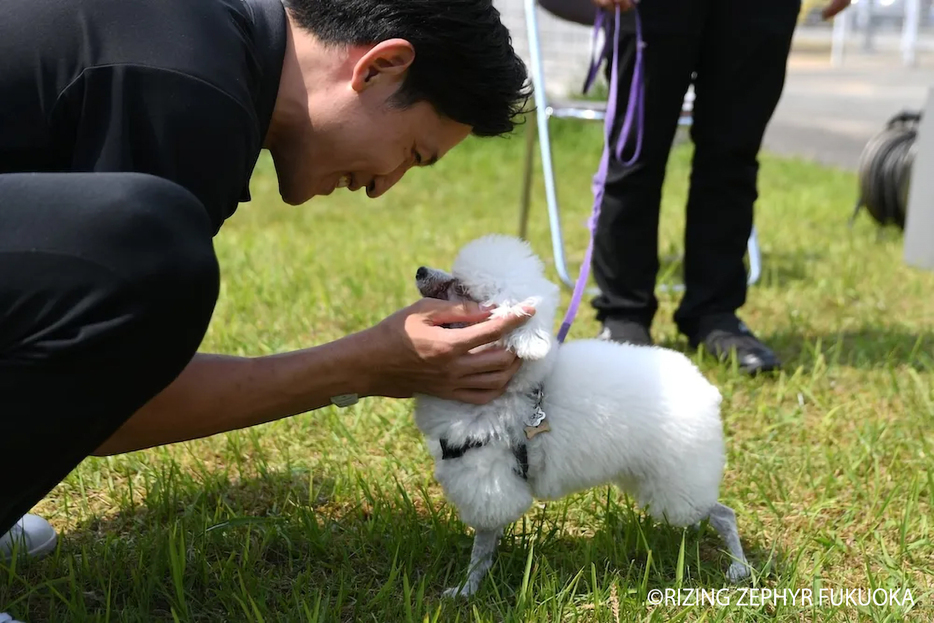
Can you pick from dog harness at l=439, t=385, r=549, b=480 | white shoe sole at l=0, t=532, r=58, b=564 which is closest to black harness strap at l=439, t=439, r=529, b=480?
dog harness at l=439, t=385, r=549, b=480

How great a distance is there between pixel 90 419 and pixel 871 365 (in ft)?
7.41

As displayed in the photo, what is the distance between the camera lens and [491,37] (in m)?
1.44

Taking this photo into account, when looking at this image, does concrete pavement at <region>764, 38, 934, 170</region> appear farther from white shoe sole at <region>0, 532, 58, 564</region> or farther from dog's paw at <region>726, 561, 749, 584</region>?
white shoe sole at <region>0, 532, 58, 564</region>

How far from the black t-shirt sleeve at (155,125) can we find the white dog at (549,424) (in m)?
0.43

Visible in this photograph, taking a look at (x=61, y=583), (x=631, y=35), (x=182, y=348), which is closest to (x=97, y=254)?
(x=182, y=348)

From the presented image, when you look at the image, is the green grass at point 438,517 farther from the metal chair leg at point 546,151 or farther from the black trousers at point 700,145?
the metal chair leg at point 546,151

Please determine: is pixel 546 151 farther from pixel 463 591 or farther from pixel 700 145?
pixel 463 591

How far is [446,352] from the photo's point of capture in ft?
4.83

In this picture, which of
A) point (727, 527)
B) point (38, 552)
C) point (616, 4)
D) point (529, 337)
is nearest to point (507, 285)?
point (529, 337)

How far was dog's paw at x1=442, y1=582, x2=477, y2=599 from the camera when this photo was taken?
5.25 ft

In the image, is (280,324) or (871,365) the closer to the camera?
(871,365)

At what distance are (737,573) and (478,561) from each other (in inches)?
18.1

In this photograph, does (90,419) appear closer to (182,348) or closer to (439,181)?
(182,348)

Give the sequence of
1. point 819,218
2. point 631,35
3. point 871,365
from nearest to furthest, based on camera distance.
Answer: point 631,35 < point 871,365 < point 819,218
